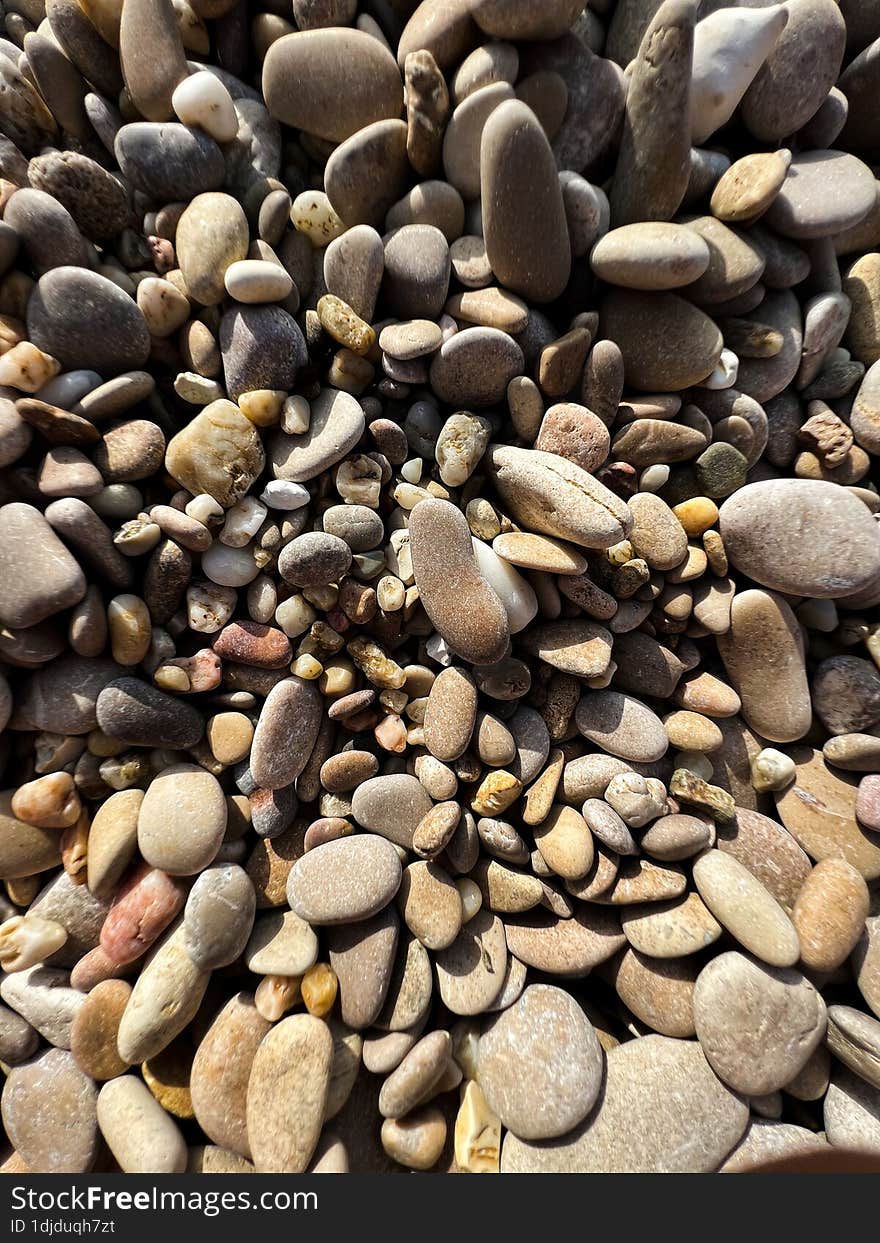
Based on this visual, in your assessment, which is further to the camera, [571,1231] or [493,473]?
[493,473]

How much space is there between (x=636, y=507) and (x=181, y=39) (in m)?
1.24

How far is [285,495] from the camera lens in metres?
0.88

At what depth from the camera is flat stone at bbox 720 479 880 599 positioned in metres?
0.95

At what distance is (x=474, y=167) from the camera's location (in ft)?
3.00

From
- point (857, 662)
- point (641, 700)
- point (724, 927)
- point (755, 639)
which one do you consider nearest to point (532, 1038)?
point (724, 927)

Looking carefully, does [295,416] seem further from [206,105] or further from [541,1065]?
[541,1065]

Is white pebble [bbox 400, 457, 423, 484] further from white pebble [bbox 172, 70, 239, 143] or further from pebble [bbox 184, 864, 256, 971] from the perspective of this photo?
pebble [bbox 184, 864, 256, 971]

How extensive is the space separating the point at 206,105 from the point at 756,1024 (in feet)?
6.25

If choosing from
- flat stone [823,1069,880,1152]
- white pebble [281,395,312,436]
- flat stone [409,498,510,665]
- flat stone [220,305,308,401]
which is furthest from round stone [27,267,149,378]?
flat stone [823,1069,880,1152]

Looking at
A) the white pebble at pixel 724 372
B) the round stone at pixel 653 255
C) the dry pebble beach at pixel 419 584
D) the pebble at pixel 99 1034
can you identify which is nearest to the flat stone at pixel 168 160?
the dry pebble beach at pixel 419 584

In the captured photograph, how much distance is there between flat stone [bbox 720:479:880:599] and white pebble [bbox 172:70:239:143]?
1.21m

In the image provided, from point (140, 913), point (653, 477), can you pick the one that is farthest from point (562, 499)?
point (140, 913)

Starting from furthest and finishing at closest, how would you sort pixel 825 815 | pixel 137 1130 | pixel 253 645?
pixel 825 815, pixel 253 645, pixel 137 1130

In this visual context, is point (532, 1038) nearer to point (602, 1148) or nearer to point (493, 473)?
point (602, 1148)
